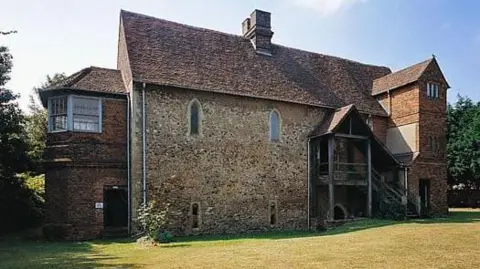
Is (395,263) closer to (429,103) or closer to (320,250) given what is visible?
(320,250)

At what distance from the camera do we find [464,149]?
43.2 m

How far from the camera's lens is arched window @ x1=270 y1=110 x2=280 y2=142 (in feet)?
92.7

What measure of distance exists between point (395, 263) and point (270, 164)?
15.0m

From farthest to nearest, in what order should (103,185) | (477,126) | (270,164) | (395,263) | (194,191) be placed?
1. (477,126)
2. (270,164)
3. (194,191)
4. (103,185)
5. (395,263)

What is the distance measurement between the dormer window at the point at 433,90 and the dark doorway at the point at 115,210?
20938 millimetres

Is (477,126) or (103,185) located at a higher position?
(477,126)

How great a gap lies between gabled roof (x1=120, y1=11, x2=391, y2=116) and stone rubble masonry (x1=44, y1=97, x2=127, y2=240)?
3489 millimetres

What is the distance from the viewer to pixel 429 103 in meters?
31.5

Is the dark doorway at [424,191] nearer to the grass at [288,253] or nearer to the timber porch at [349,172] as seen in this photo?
the timber porch at [349,172]

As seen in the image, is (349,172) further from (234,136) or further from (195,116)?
(195,116)

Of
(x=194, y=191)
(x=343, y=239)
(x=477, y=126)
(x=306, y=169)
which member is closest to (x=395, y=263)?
(x=343, y=239)

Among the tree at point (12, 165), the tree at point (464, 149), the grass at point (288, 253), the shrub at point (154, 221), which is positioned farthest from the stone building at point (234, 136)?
the tree at point (464, 149)

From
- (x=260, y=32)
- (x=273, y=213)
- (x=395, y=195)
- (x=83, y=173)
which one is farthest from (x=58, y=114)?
(x=395, y=195)

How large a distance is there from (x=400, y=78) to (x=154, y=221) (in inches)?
797
